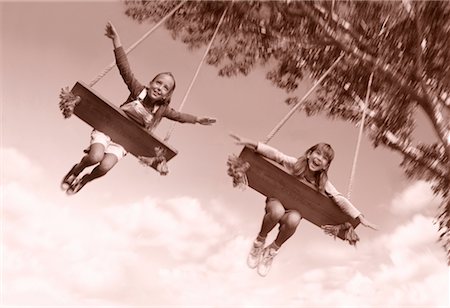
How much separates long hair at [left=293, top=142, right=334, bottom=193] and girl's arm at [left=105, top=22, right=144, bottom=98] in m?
1.81

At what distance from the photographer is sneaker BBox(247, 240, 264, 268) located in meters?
5.54

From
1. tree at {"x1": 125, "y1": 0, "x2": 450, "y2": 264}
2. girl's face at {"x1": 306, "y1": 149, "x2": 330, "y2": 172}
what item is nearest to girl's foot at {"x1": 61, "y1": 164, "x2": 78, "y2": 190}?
girl's face at {"x1": 306, "y1": 149, "x2": 330, "y2": 172}

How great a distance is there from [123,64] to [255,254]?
2.36 meters

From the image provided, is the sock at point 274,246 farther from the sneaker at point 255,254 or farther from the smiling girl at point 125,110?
the smiling girl at point 125,110

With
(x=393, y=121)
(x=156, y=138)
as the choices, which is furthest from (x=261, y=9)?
(x=156, y=138)

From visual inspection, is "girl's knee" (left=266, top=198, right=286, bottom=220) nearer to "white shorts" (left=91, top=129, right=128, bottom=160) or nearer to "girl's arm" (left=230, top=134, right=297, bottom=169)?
"girl's arm" (left=230, top=134, right=297, bottom=169)

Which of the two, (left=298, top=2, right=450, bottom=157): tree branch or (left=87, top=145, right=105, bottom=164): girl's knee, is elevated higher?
(left=298, top=2, right=450, bottom=157): tree branch

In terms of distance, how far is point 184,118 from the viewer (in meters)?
5.67

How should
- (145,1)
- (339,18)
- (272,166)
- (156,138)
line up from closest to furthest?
(272,166), (156,138), (339,18), (145,1)

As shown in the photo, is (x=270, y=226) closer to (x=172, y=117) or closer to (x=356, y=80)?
(x=172, y=117)

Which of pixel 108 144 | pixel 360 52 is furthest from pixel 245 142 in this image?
pixel 360 52

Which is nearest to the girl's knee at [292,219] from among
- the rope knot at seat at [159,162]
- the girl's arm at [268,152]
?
the girl's arm at [268,152]

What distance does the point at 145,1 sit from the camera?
862cm

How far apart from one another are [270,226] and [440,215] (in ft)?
9.19
